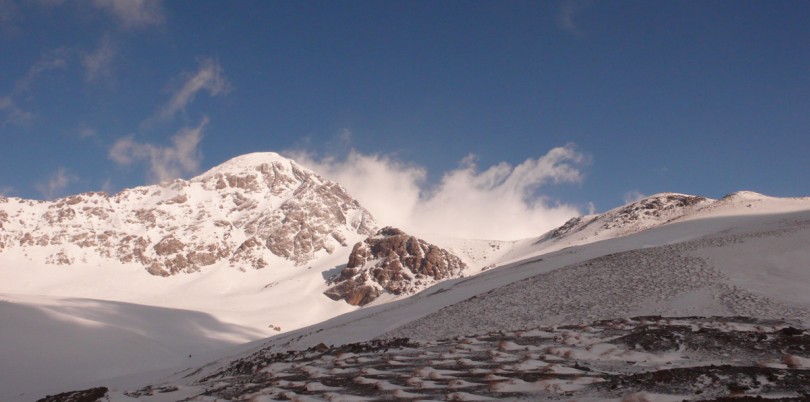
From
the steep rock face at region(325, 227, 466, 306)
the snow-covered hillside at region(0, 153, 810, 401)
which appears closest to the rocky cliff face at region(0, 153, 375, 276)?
the snow-covered hillside at region(0, 153, 810, 401)

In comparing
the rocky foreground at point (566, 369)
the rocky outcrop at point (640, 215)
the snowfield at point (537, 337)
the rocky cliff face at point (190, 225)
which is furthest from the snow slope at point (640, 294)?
the rocky cliff face at point (190, 225)

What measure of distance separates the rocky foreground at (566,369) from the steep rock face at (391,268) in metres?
86.8

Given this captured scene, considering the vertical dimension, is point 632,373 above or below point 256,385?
below

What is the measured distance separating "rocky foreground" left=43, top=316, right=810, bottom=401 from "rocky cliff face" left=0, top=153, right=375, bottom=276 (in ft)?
427

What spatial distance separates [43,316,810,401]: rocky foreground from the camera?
631cm

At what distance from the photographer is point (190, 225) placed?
491ft

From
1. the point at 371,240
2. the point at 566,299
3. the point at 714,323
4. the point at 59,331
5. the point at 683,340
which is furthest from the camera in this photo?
the point at 371,240

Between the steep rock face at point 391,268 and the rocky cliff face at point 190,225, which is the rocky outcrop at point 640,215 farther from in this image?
the rocky cliff face at point 190,225

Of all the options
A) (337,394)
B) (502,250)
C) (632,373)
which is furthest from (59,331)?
(502,250)

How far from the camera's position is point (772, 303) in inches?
504

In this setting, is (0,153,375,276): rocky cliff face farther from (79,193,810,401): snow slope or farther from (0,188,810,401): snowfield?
(79,193,810,401): snow slope

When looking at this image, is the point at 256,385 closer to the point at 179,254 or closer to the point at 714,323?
the point at 714,323

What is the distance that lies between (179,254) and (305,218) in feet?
126

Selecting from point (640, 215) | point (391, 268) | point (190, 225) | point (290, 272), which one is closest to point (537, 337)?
point (640, 215)
